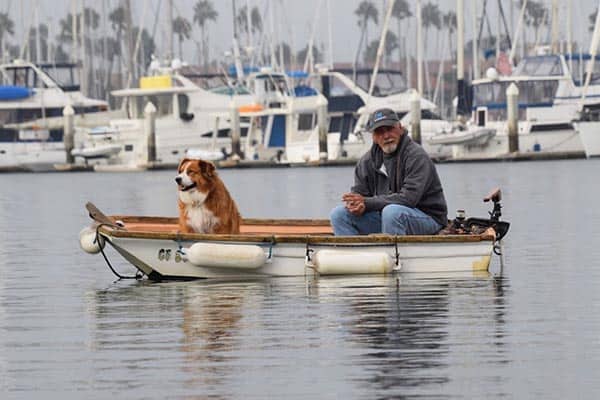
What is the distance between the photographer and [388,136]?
626 inches

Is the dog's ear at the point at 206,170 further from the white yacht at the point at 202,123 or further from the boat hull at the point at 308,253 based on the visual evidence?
the white yacht at the point at 202,123

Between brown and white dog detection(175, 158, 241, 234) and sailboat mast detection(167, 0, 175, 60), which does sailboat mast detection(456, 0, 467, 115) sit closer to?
sailboat mast detection(167, 0, 175, 60)

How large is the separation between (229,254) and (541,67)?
209 ft

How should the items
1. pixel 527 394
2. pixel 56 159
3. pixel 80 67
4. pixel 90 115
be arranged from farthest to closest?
pixel 80 67, pixel 90 115, pixel 56 159, pixel 527 394

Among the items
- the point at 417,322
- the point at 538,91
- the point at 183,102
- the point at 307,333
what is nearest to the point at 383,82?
the point at 183,102

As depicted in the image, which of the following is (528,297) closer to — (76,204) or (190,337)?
(190,337)

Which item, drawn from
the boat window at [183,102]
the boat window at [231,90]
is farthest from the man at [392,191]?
the boat window at [183,102]

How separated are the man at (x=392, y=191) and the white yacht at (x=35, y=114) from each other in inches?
2814

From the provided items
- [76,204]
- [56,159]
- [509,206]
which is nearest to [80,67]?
[56,159]

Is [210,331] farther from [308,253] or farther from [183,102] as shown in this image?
[183,102]

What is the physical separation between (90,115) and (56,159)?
6.79 m

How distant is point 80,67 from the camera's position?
103 meters

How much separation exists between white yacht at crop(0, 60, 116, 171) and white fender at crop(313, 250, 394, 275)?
71.6 metres

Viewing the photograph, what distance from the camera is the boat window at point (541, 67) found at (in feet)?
255
